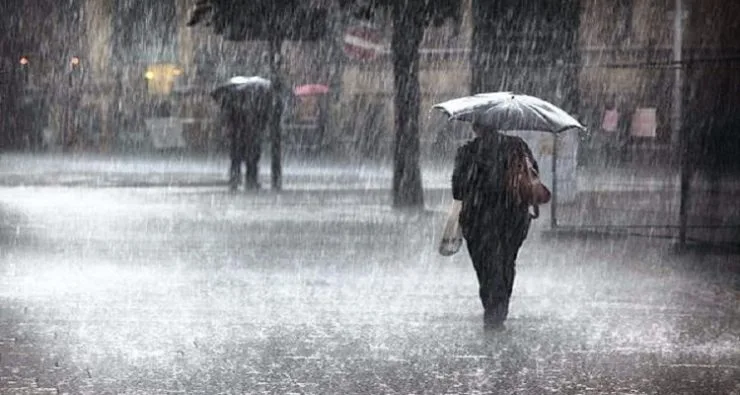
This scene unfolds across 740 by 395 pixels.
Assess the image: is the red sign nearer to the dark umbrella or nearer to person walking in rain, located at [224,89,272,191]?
person walking in rain, located at [224,89,272,191]

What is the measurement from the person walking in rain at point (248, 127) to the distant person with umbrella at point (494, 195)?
12809 mm

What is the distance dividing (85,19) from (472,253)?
1445 inches

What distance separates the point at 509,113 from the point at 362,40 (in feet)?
78.1

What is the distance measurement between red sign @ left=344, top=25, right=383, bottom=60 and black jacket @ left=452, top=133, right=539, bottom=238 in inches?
905

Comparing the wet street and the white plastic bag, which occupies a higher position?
the white plastic bag

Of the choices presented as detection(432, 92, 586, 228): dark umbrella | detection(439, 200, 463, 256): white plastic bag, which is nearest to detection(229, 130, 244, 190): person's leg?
detection(432, 92, 586, 228): dark umbrella

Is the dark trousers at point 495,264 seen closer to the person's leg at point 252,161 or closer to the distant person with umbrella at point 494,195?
the distant person with umbrella at point 494,195

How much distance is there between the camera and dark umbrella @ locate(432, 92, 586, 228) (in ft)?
33.7

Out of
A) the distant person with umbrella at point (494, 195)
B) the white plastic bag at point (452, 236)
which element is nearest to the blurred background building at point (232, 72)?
the white plastic bag at point (452, 236)

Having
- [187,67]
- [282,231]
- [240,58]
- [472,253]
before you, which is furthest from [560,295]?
[187,67]

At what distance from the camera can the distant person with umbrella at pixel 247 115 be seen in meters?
23.0

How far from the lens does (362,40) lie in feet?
111

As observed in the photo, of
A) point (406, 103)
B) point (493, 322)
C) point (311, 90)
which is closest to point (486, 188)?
point (493, 322)

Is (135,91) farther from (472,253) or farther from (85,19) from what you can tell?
(472,253)
